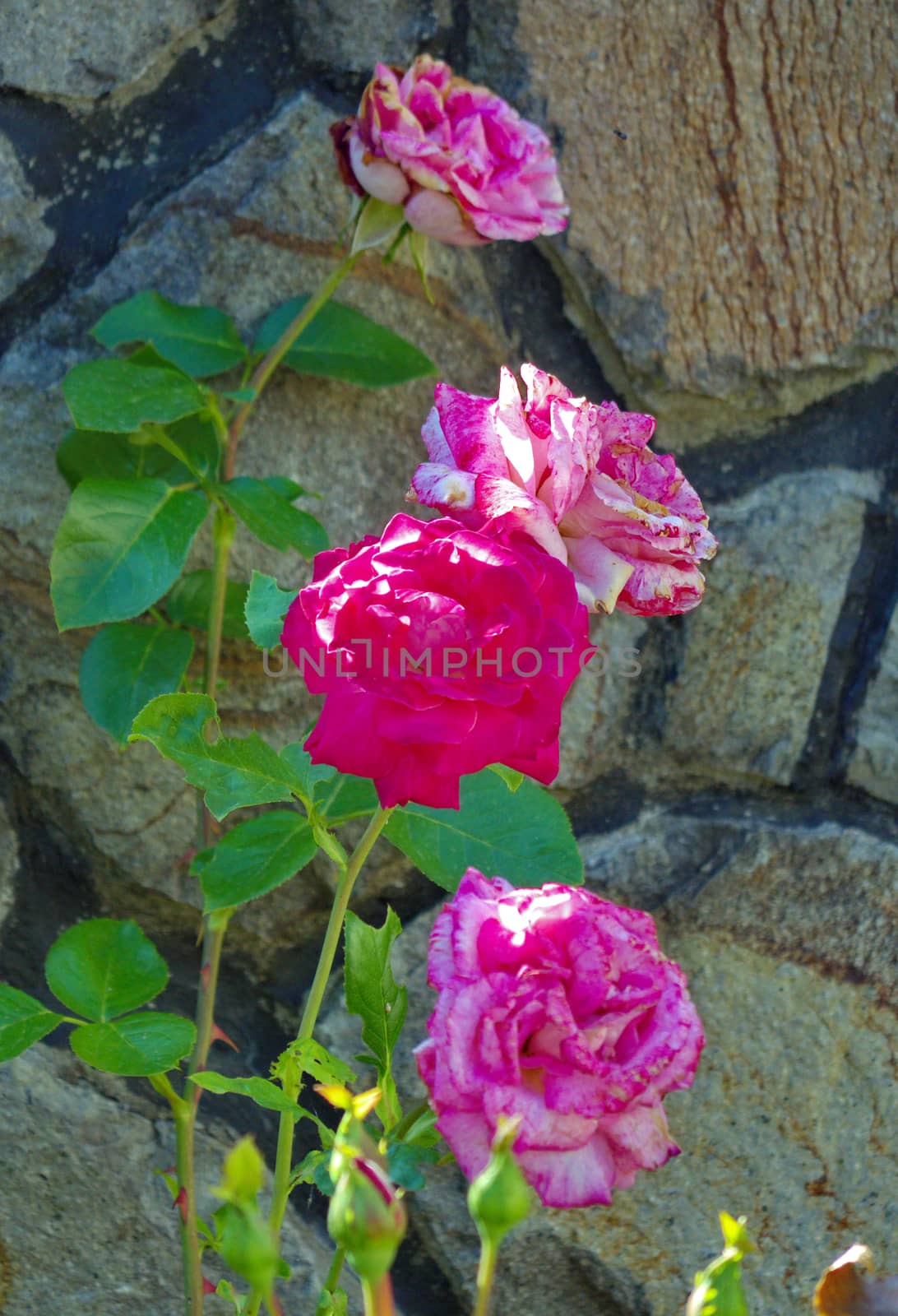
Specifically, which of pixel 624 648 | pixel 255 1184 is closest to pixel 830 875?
pixel 624 648

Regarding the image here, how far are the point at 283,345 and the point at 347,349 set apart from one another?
0.19 feet

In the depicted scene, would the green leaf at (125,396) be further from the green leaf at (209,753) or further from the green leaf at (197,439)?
the green leaf at (209,753)

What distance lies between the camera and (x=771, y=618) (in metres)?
1.05

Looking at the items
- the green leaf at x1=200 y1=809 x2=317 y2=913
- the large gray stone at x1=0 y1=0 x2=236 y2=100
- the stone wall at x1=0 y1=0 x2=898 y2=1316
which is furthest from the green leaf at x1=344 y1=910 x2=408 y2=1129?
the large gray stone at x1=0 y1=0 x2=236 y2=100

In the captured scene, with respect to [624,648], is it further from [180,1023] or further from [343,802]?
[180,1023]

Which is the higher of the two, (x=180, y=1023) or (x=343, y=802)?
(x=343, y=802)

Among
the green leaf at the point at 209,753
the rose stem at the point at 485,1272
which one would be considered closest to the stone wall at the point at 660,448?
the green leaf at the point at 209,753

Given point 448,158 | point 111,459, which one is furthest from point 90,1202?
point 448,158

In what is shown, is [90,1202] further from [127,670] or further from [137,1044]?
[127,670]

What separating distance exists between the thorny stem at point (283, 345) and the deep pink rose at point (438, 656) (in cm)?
43

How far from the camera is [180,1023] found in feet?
2.72

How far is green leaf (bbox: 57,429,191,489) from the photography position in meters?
0.95

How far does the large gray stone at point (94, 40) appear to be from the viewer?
939 mm

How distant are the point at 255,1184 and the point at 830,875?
76 cm
